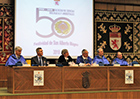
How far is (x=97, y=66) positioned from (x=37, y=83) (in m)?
1.40

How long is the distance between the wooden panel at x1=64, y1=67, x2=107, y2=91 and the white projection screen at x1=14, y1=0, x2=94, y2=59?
275 cm

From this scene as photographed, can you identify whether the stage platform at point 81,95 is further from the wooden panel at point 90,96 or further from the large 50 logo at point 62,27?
the large 50 logo at point 62,27

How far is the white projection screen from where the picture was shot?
8.94 m

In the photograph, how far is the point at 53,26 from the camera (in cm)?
941

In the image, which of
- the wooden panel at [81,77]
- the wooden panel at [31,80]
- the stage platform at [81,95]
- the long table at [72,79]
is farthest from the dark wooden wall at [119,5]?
the wooden panel at [31,80]

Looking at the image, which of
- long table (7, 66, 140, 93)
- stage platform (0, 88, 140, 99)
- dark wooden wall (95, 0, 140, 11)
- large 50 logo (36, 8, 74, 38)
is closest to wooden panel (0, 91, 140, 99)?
→ stage platform (0, 88, 140, 99)

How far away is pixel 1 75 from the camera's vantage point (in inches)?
354

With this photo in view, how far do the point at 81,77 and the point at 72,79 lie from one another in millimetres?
207

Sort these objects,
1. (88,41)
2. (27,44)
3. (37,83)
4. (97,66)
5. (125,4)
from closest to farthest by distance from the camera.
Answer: (37,83), (97,66), (27,44), (88,41), (125,4)

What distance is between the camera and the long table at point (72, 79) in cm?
618

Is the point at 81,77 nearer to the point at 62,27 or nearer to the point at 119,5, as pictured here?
the point at 62,27

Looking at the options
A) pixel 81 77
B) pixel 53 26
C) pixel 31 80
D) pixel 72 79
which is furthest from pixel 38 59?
pixel 53 26

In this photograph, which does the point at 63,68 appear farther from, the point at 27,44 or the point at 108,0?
the point at 108,0

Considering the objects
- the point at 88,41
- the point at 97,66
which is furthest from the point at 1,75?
the point at 97,66
